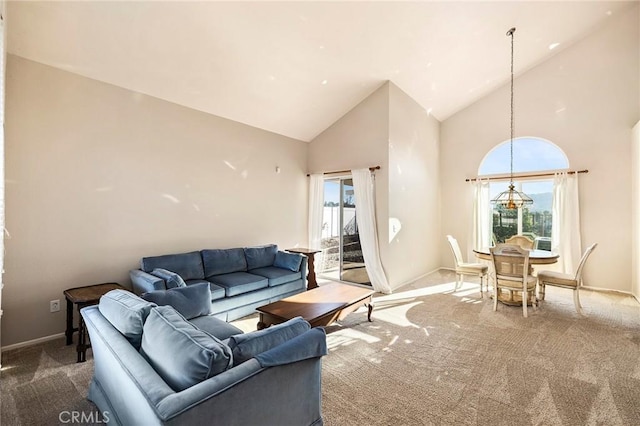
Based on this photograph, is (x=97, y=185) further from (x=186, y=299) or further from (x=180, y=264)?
(x=186, y=299)

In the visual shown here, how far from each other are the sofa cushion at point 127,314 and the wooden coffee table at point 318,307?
1.27 meters

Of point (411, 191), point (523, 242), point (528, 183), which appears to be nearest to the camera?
point (523, 242)

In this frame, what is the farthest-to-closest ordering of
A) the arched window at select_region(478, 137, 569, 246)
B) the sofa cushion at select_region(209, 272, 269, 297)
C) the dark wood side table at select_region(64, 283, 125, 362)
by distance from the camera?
the arched window at select_region(478, 137, 569, 246) → the sofa cushion at select_region(209, 272, 269, 297) → the dark wood side table at select_region(64, 283, 125, 362)

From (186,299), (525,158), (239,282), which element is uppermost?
(525,158)

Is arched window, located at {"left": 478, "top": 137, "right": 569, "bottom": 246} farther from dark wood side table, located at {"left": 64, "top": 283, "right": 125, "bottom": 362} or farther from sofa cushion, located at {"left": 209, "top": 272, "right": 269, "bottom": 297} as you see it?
dark wood side table, located at {"left": 64, "top": 283, "right": 125, "bottom": 362}

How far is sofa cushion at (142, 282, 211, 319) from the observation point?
7.95 feet

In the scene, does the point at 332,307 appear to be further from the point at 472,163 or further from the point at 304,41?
the point at 472,163

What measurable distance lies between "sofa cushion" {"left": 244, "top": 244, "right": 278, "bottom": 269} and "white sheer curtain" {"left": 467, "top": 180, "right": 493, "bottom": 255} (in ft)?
13.8

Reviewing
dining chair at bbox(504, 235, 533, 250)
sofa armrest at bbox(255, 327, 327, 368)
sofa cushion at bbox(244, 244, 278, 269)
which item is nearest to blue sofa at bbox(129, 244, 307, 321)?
sofa cushion at bbox(244, 244, 278, 269)

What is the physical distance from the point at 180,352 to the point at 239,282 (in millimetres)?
2376

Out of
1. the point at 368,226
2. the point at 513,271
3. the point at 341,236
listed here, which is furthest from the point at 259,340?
the point at 341,236

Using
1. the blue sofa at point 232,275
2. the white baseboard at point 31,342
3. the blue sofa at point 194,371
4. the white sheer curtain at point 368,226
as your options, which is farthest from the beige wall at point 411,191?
the white baseboard at point 31,342

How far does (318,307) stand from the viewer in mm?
3004

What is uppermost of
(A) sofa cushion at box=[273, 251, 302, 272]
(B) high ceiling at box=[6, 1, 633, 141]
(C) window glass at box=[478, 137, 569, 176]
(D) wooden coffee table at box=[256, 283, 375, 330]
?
(B) high ceiling at box=[6, 1, 633, 141]
